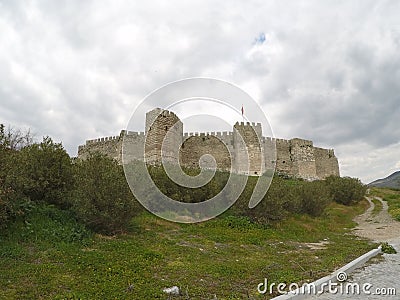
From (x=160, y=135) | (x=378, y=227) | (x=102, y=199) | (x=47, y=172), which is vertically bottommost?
(x=378, y=227)

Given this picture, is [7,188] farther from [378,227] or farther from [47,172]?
[378,227]

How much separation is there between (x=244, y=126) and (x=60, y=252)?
25.0 metres

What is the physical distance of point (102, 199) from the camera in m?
8.70

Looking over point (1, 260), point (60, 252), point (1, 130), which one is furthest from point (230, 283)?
point (1, 130)

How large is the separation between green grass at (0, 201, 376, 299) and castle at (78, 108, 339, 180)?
14122 mm

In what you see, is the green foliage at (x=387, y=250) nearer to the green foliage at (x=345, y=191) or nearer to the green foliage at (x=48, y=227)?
the green foliage at (x=48, y=227)

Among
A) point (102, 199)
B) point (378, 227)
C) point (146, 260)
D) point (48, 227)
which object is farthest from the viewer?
point (378, 227)

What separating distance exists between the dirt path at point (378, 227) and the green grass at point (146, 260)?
3.14 m

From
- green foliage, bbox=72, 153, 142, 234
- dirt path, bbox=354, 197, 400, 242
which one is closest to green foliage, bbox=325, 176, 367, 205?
dirt path, bbox=354, 197, 400, 242

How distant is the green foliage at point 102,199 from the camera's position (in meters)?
8.66

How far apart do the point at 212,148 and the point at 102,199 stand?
23056 mm

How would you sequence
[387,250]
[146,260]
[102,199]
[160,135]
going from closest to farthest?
[146,260], [102,199], [387,250], [160,135]

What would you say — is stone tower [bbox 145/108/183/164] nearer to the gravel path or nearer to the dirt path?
the dirt path

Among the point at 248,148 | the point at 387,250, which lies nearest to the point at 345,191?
the point at 248,148
